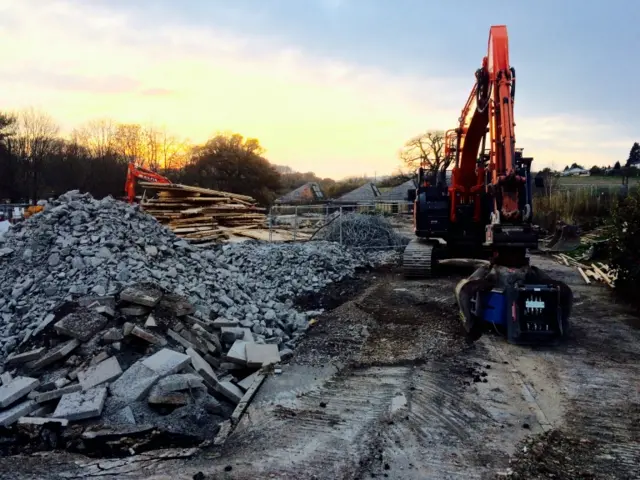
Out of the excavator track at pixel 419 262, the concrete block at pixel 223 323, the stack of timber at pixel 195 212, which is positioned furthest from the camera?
the stack of timber at pixel 195 212

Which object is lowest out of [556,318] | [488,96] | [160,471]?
[160,471]

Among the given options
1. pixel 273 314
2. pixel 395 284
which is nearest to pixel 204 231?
pixel 395 284

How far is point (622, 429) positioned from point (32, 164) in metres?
46.2

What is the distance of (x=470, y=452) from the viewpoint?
413 centimetres

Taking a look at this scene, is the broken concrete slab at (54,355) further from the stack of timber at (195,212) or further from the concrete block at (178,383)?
the stack of timber at (195,212)

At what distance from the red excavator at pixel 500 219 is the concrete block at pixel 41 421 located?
5.41 meters

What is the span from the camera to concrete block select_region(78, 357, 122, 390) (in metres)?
5.46

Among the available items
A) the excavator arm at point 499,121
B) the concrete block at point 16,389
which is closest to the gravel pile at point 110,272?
the concrete block at point 16,389

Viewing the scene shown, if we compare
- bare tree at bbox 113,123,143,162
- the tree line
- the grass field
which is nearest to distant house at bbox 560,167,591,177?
the grass field

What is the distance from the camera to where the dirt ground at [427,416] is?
157 inches

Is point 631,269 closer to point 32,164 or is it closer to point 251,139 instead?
point 251,139

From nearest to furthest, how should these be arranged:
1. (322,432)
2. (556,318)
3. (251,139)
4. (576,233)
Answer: (322,432), (556,318), (576,233), (251,139)

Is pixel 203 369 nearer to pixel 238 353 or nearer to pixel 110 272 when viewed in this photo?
pixel 238 353

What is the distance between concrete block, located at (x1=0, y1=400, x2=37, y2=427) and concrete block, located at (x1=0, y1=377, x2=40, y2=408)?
9 cm
